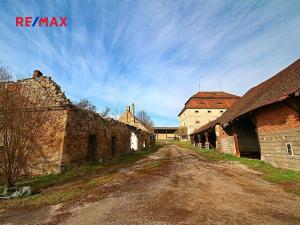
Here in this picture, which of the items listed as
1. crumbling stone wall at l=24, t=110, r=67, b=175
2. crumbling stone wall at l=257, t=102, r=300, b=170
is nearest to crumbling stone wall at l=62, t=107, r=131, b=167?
crumbling stone wall at l=24, t=110, r=67, b=175

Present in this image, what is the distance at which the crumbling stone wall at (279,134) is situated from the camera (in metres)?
8.12

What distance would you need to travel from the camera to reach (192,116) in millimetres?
54344

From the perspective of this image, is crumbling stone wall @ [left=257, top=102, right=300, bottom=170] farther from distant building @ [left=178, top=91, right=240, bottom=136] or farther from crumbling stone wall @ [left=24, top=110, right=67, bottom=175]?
distant building @ [left=178, top=91, right=240, bottom=136]

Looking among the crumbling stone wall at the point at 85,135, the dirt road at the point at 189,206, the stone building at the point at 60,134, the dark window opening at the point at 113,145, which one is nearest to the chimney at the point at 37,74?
the stone building at the point at 60,134

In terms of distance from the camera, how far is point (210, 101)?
56500mm

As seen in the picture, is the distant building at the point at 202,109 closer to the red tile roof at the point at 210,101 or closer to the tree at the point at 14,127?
the red tile roof at the point at 210,101

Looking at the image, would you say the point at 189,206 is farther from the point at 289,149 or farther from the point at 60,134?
the point at 60,134

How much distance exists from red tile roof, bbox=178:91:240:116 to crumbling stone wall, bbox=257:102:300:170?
44461mm

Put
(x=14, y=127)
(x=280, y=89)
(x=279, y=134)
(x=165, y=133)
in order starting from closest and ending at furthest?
(x=14, y=127) < (x=279, y=134) < (x=280, y=89) < (x=165, y=133)

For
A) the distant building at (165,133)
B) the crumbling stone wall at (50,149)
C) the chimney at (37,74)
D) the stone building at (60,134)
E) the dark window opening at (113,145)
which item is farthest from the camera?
the distant building at (165,133)

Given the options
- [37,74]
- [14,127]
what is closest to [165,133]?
[37,74]

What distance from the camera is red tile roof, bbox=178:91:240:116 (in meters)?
55.1

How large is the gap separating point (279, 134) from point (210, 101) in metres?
48.9

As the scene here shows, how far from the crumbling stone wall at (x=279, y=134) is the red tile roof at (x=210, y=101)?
146 feet
